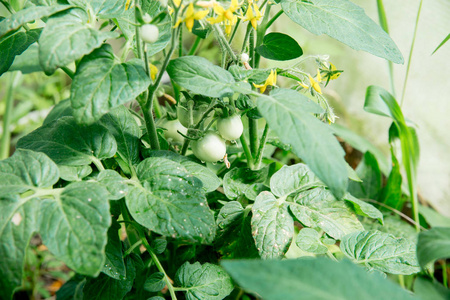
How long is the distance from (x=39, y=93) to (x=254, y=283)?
1688 mm

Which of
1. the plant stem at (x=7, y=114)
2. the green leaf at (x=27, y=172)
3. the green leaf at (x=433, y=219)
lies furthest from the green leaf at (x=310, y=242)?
the plant stem at (x=7, y=114)

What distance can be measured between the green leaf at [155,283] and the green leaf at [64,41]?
0.32 m

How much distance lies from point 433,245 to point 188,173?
0.31 m

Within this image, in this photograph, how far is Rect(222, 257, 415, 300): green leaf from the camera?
0.29 metres

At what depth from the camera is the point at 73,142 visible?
553 millimetres

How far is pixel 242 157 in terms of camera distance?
79 cm

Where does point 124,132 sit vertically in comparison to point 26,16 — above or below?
below

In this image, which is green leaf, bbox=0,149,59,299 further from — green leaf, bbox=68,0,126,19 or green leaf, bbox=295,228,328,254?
green leaf, bbox=295,228,328,254

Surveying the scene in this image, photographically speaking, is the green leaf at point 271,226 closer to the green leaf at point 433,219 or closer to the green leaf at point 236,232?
the green leaf at point 236,232

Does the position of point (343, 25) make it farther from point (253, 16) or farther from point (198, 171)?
point (198, 171)

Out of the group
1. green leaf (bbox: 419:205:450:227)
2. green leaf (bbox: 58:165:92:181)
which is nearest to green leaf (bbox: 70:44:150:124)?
green leaf (bbox: 58:165:92:181)

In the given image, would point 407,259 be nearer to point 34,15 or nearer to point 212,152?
point 212,152

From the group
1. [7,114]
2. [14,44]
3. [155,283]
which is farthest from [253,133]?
[7,114]

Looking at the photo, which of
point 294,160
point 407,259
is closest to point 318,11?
point 407,259
